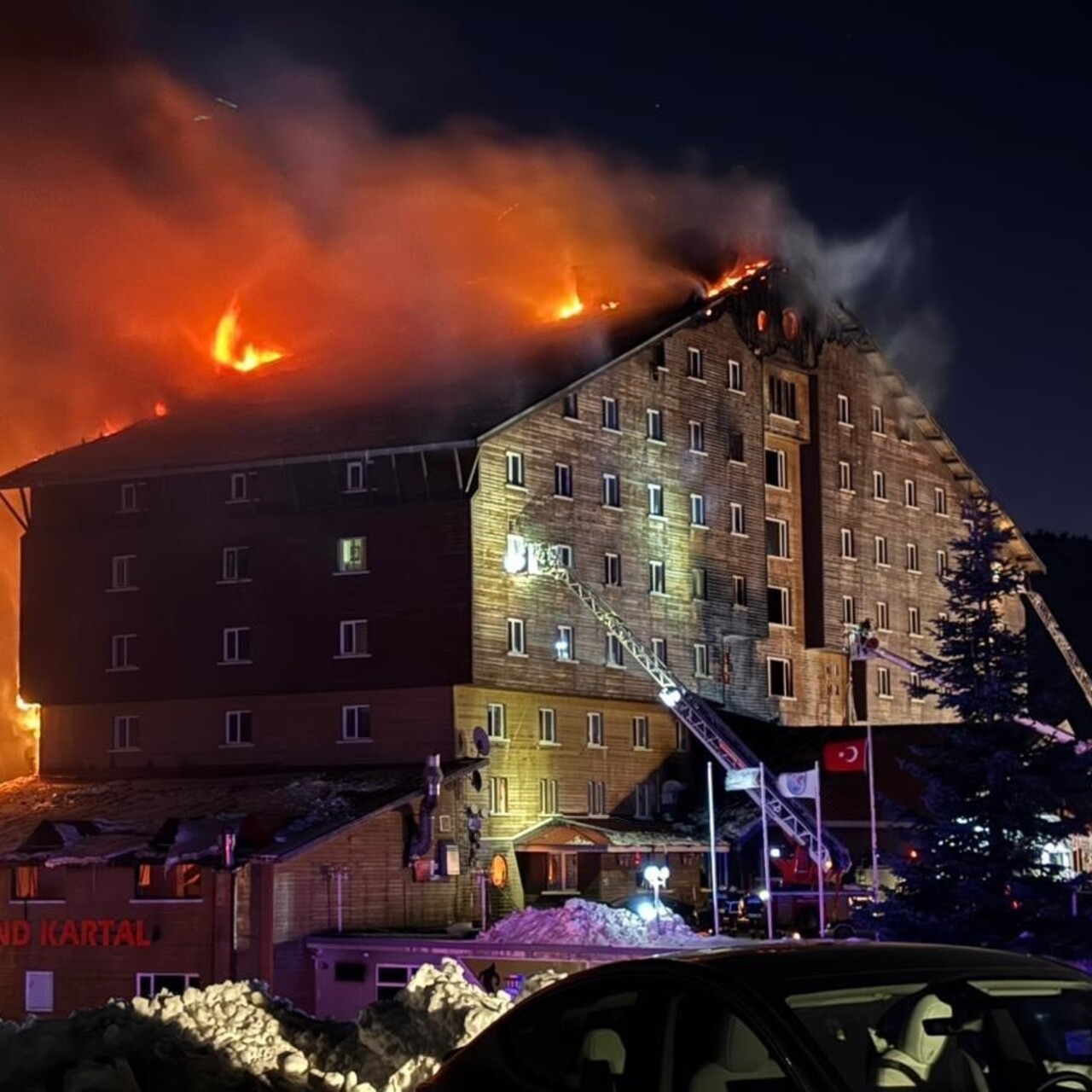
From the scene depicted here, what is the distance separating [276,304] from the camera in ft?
271

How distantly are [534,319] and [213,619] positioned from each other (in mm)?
18104

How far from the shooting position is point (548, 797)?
201 ft

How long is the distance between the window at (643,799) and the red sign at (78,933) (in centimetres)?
1784

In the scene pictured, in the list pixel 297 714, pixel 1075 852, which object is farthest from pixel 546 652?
pixel 1075 852

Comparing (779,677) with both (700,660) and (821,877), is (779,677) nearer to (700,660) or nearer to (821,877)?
(700,660)

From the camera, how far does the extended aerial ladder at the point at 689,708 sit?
58.5 metres

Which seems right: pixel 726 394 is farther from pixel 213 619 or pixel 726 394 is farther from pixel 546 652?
pixel 213 619

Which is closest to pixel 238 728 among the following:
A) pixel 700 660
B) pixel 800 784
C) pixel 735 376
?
pixel 700 660

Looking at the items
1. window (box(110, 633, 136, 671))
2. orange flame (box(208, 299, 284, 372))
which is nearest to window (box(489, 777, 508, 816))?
window (box(110, 633, 136, 671))

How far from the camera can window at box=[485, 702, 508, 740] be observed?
59375 mm

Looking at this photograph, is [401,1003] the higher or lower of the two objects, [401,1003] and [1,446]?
the lower

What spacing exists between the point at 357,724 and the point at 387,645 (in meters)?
2.54

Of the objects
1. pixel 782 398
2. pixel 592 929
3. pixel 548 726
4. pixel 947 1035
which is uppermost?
pixel 782 398

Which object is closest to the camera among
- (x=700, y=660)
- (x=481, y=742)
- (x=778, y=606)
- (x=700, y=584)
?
(x=481, y=742)
